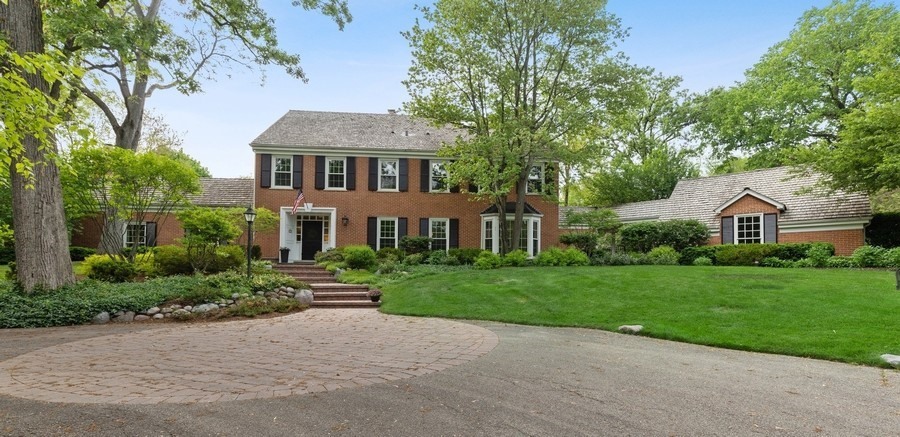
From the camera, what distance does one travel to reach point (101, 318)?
9359 millimetres

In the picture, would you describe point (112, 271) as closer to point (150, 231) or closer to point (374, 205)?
point (150, 231)

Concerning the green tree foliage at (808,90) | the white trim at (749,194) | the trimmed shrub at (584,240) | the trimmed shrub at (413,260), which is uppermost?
the green tree foliage at (808,90)

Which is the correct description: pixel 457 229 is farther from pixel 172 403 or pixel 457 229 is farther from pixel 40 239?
pixel 172 403

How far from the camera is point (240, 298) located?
10898 mm

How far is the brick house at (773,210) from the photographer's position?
688 inches

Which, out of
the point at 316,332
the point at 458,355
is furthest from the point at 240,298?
the point at 458,355

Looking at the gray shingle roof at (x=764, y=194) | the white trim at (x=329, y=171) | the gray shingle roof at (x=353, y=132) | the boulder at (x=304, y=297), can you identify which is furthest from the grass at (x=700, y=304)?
the gray shingle roof at (x=353, y=132)

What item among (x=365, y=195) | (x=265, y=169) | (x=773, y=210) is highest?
(x=265, y=169)

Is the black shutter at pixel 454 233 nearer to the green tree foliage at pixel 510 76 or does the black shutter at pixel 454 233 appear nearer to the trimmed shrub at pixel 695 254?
the green tree foliage at pixel 510 76

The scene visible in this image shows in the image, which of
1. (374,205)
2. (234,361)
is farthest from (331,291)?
(374,205)

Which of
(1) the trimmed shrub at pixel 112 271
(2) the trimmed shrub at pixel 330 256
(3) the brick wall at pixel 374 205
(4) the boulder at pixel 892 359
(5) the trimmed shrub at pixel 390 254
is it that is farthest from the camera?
(3) the brick wall at pixel 374 205

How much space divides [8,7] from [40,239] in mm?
4600

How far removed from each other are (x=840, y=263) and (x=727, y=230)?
564cm

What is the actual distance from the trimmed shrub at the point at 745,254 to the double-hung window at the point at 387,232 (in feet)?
42.8
